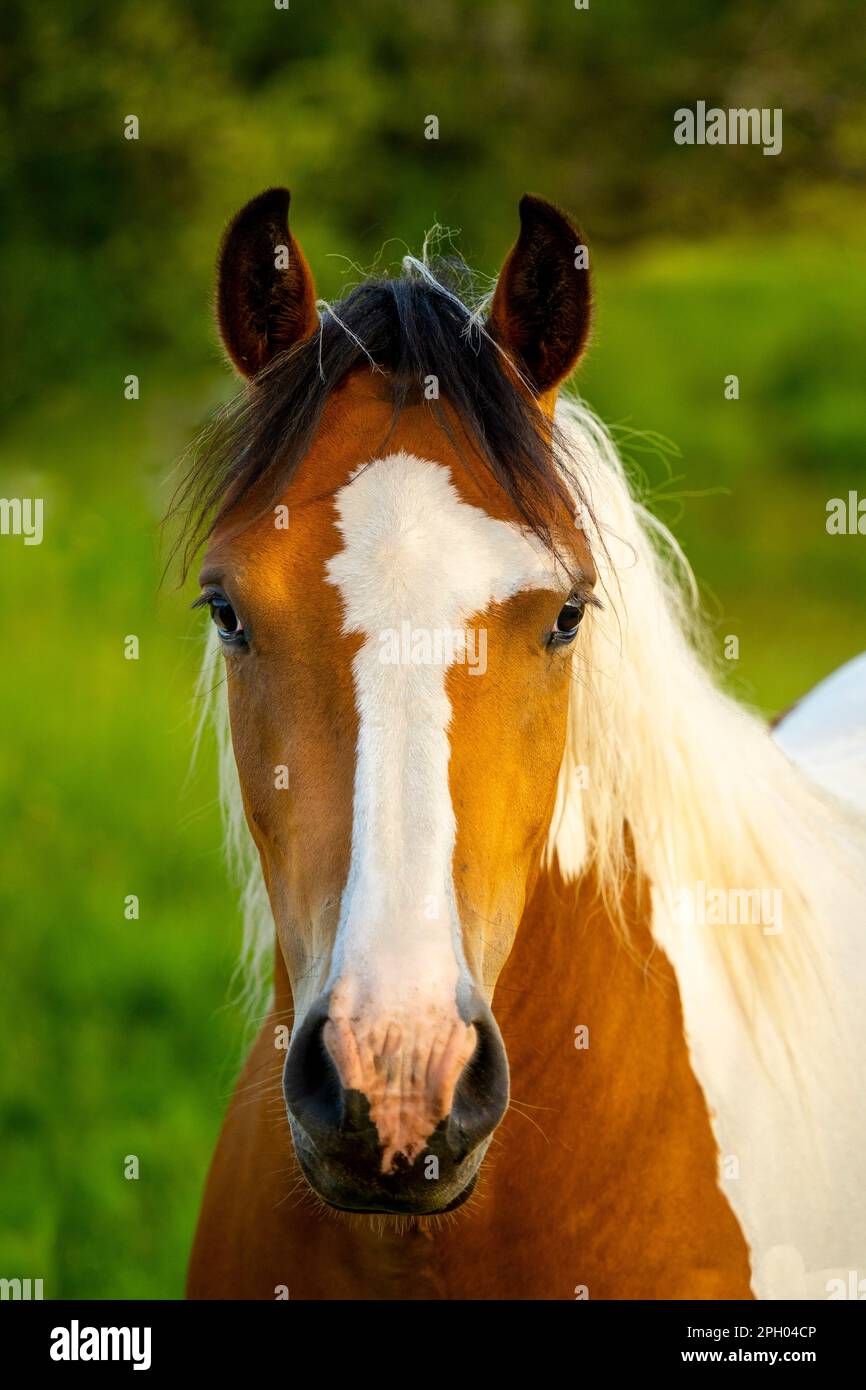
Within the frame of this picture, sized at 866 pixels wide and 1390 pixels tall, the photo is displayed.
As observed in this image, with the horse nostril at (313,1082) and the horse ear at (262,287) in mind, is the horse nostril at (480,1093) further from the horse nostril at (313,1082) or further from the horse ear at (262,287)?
the horse ear at (262,287)

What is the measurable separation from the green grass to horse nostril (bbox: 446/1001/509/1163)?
0.97 metres

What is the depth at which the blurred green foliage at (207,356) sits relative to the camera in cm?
457

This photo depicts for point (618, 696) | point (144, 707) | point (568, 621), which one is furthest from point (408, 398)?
point (144, 707)

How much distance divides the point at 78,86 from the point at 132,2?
1.05 metres

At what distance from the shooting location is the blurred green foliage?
457 centimetres

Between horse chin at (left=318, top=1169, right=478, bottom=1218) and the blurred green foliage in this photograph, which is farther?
the blurred green foliage

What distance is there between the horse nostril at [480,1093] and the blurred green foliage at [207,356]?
4.25 feet

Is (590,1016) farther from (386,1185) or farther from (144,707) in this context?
(144,707)

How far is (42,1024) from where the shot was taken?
15.4ft

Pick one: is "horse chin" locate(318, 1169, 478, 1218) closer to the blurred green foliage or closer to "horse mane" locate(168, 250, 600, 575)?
"horse mane" locate(168, 250, 600, 575)

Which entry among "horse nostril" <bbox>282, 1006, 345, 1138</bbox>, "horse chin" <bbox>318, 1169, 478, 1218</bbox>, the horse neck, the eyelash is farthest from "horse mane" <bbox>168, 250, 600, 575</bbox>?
"horse chin" <bbox>318, 1169, 478, 1218</bbox>

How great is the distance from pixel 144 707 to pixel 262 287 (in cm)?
520

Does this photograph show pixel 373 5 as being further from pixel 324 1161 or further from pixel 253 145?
pixel 324 1161
